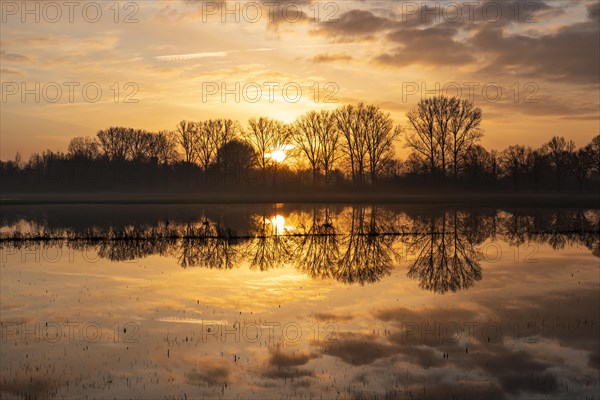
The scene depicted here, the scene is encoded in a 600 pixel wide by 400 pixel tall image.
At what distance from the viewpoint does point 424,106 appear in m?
108

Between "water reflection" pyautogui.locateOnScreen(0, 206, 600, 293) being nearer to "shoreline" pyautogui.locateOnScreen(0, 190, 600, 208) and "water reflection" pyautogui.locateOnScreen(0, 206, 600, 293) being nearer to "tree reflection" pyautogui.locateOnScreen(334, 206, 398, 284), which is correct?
"tree reflection" pyautogui.locateOnScreen(334, 206, 398, 284)

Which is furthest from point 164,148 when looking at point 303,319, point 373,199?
point 303,319

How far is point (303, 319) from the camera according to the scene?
1719 centimetres

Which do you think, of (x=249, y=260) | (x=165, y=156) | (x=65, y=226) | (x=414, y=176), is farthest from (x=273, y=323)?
(x=165, y=156)

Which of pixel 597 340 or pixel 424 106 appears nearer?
pixel 597 340

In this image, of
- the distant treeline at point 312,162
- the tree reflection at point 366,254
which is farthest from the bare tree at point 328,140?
the tree reflection at point 366,254

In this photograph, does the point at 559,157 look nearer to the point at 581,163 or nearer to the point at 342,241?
the point at 581,163

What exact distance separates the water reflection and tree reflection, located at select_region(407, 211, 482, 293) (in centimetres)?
4

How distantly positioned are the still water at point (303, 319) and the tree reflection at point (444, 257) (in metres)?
0.14

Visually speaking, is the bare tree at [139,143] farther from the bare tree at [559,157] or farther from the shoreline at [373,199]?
the bare tree at [559,157]

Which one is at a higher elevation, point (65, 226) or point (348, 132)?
point (348, 132)

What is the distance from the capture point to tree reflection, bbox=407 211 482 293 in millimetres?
22906

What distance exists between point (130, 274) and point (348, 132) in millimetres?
96272

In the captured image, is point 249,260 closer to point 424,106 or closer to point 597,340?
point 597,340
